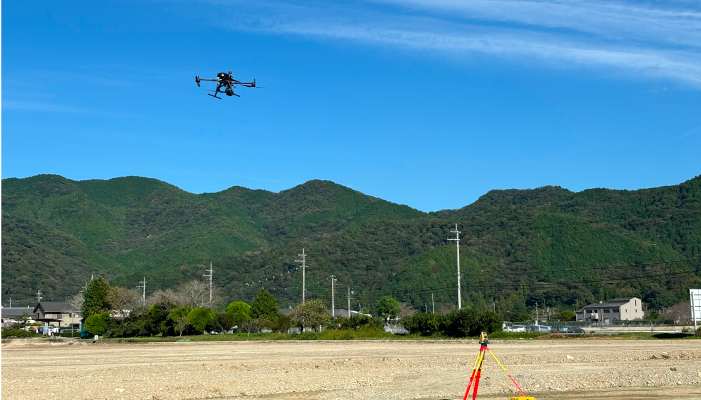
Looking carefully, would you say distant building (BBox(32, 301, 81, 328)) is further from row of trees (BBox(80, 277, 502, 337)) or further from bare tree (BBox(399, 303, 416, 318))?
bare tree (BBox(399, 303, 416, 318))

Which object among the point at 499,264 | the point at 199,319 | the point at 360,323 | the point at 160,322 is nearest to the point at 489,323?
the point at 360,323

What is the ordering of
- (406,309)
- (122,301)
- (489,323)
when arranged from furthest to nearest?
(406,309), (122,301), (489,323)

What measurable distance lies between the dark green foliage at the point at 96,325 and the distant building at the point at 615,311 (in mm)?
77227

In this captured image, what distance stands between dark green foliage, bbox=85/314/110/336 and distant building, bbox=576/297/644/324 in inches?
3040

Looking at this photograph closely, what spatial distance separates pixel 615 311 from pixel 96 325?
269 ft

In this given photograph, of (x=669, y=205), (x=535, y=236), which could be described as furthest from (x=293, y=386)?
(x=669, y=205)

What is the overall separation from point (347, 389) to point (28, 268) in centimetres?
20001

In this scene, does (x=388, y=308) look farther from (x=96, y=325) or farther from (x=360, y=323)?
(x=96, y=325)

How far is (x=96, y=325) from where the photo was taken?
76.9m

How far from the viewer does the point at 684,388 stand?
1830 centimetres

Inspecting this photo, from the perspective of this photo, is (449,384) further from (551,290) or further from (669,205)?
(669,205)

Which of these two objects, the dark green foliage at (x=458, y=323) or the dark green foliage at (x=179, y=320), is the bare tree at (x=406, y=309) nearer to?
the dark green foliage at (x=179, y=320)

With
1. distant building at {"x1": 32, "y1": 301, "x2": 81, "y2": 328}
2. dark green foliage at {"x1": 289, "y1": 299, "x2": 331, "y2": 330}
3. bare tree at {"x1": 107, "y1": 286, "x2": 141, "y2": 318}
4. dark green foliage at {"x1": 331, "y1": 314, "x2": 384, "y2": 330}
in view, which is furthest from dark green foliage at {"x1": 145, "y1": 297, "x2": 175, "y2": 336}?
distant building at {"x1": 32, "y1": 301, "x2": 81, "y2": 328}

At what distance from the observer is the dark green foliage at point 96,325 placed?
76.9m
